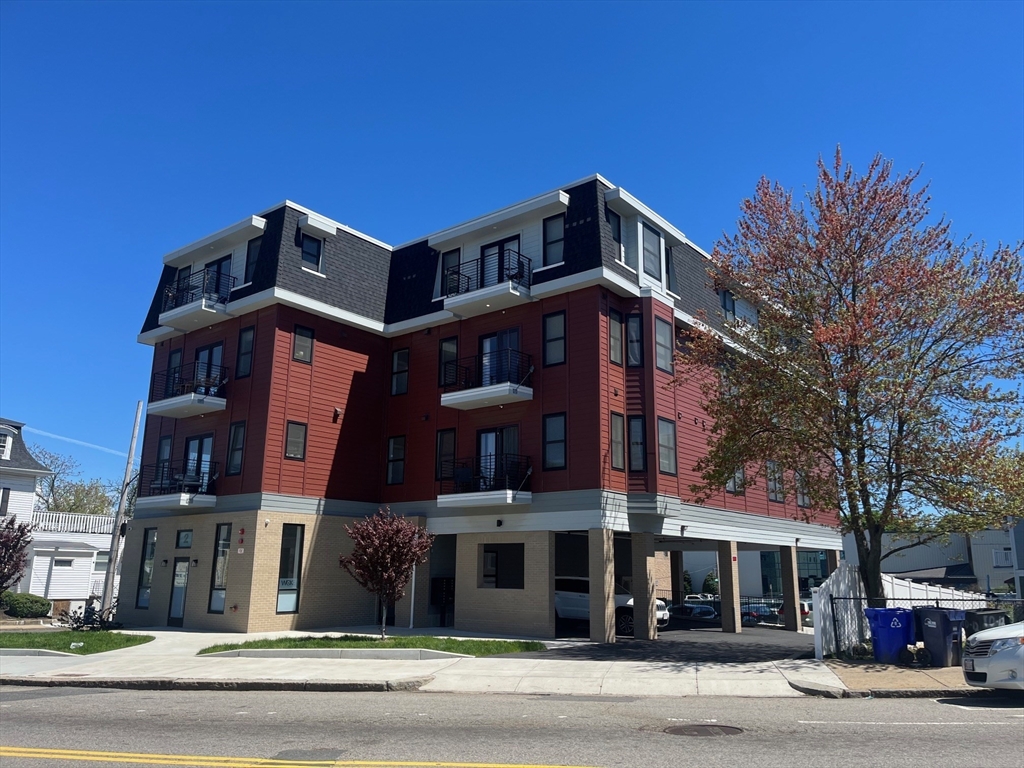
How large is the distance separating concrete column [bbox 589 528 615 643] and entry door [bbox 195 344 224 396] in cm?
1397

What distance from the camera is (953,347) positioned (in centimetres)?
1878

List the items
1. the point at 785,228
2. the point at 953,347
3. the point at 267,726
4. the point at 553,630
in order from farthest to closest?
the point at 553,630, the point at 785,228, the point at 953,347, the point at 267,726

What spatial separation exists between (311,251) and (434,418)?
721 centimetres

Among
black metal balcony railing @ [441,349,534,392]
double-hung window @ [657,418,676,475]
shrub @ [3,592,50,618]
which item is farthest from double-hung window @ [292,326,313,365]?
shrub @ [3,592,50,618]

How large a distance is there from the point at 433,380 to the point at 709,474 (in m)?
10.7

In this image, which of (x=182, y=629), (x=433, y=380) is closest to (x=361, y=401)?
(x=433, y=380)

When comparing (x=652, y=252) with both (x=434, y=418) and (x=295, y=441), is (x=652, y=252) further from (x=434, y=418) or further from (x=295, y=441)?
(x=295, y=441)

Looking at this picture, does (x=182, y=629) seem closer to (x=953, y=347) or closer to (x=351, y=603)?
(x=351, y=603)

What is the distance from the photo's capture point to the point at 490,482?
24.2 m

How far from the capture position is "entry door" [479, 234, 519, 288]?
84.1 feet

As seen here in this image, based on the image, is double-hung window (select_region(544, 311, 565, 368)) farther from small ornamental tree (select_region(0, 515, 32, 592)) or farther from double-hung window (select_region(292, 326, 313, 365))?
small ornamental tree (select_region(0, 515, 32, 592))

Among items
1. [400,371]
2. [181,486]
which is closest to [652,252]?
[400,371]

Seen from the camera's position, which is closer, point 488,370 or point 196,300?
point 488,370

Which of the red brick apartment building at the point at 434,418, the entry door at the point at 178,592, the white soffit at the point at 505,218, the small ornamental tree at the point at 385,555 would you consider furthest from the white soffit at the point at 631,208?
the entry door at the point at 178,592
